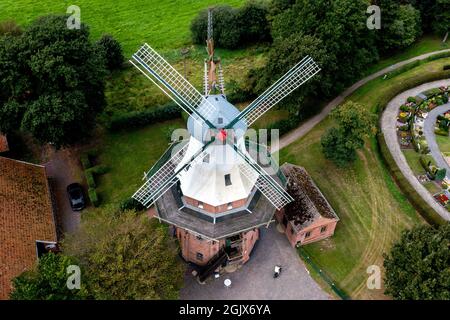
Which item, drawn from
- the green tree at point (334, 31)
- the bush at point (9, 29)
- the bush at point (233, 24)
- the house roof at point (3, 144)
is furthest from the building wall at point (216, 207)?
the bush at point (233, 24)

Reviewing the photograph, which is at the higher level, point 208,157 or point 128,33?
point 128,33

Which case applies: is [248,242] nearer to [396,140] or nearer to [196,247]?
[196,247]

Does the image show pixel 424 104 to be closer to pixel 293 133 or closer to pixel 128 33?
pixel 293 133

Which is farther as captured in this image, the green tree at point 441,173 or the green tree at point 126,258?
the green tree at point 441,173

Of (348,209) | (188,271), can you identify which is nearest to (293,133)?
(348,209)

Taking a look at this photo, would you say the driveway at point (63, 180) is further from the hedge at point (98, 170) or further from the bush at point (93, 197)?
the bush at point (93, 197)

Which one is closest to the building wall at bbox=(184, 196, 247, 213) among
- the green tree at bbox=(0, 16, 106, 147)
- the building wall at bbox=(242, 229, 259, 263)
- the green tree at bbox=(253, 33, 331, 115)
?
the building wall at bbox=(242, 229, 259, 263)

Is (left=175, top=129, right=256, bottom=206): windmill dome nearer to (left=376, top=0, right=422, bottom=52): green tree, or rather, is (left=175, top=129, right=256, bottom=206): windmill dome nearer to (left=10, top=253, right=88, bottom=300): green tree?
(left=10, top=253, right=88, bottom=300): green tree
